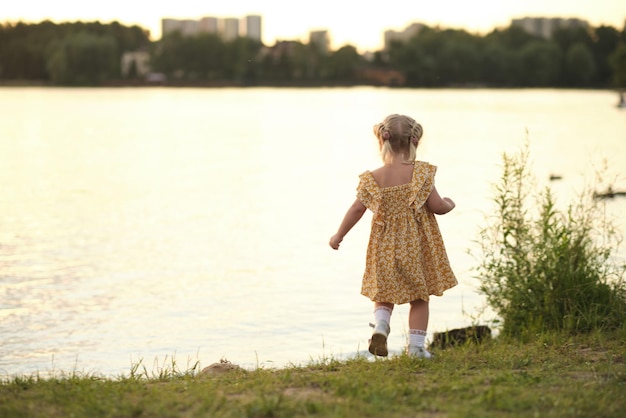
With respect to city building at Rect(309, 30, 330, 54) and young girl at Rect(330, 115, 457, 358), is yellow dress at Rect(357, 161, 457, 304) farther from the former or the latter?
city building at Rect(309, 30, 330, 54)

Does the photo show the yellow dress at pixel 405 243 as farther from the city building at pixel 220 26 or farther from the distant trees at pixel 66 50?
the city building at pixel 220 26

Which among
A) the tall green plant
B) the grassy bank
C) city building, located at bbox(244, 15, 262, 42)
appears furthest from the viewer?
city building, located at bbox(244, 15, 262, 42)

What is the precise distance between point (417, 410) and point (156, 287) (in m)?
8.59

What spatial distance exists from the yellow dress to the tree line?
11507 centimetres

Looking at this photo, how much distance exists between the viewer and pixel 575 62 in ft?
416

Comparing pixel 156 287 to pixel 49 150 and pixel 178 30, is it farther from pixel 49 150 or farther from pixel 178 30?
pixel 178 30

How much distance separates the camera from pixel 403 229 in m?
5.97

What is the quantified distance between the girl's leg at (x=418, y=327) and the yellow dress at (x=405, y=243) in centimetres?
9

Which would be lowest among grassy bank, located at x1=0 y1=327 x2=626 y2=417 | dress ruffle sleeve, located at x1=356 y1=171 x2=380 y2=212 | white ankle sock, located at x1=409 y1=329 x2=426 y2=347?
grassy bank, located at x1=0 y1=327 x2=626 y2=417

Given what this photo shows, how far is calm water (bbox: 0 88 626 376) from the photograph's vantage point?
9781 millimetres

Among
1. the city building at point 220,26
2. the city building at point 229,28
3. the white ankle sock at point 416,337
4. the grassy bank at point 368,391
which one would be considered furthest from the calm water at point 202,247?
the city building at point 229,28

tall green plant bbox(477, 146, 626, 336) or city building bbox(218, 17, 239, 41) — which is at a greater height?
city building bbox(218, 17, 239, 41)

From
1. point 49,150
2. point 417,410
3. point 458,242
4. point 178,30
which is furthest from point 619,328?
point 178,30

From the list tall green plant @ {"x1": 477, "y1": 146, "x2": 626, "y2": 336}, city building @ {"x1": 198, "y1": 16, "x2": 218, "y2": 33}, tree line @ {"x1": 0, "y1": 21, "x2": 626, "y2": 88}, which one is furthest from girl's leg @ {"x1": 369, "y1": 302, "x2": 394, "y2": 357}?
city building @ {"x1": 198, "y1": 16, "x2": 218, "y2": 33}
